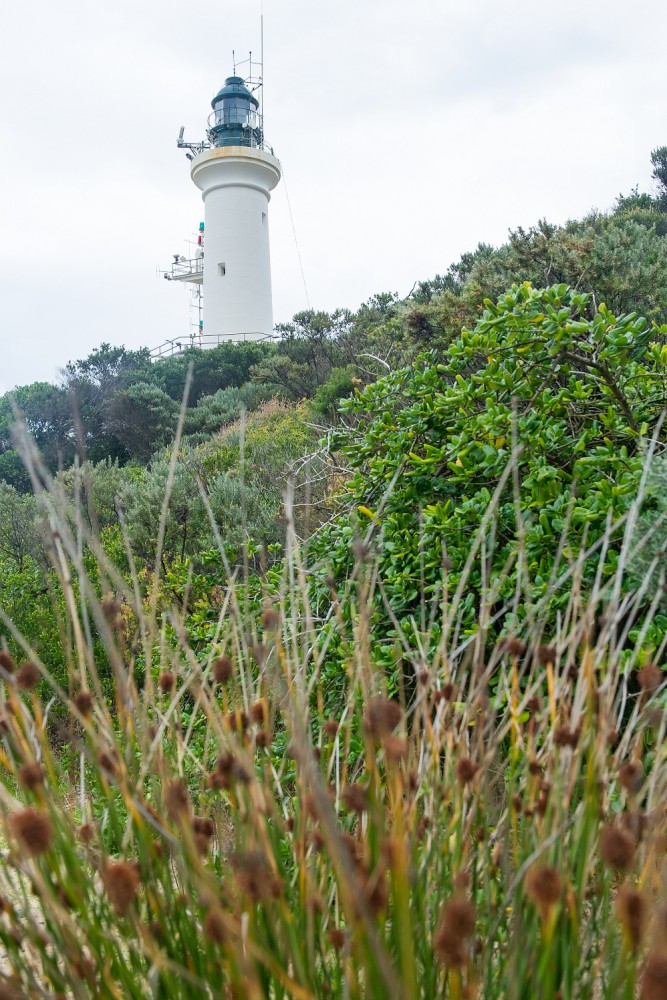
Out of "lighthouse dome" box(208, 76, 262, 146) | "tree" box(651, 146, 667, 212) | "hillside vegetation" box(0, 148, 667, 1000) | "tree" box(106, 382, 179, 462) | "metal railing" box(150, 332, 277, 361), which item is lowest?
"hillside vegetation" box(0, 148, 667, 1000)

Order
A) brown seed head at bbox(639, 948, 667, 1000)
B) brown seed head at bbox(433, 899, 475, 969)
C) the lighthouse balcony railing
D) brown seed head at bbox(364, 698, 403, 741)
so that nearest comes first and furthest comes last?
brown seed head at bbox(639, 948, 667, 1000) < brown seed head at bbox(433, 899, 475, 969) < brown seed head at bbox(364, 698, 403, 741) < the lighthouse balcony railing

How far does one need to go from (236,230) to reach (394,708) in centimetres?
2676

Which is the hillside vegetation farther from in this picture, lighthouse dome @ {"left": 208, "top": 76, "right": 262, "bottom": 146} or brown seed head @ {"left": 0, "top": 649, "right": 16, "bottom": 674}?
lighthouse dome @ {"left": 208, "top": 76, "right": 262, "bottom": 146}

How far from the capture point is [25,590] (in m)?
7.07

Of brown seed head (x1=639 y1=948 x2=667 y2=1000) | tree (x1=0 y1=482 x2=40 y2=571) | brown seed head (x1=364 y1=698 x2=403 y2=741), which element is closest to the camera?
brown seed head (x1=639 y1=948 x2=667 y2=1000)

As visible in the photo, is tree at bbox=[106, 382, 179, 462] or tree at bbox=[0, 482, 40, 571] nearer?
tree at bbox=[0, 482, 40, 571]

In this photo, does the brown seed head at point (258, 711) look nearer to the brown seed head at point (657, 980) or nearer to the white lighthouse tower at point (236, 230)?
the brown seed head at point (657, 980)

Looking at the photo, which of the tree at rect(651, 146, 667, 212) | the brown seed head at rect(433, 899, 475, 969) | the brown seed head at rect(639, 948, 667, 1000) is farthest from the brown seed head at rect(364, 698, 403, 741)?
the tree at rect(651, 146, 667, 212)

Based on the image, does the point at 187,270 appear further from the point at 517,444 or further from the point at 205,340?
the point at 517,444

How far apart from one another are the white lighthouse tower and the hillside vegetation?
1919 centimetres

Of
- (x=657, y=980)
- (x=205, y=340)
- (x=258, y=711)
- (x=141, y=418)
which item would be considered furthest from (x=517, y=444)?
(x=205, y=340)

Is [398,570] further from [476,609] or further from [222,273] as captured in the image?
[222,273]

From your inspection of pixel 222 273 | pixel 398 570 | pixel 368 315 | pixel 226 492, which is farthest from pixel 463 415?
pixel 222 273

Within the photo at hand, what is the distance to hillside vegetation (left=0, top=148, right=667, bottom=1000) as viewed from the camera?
0.93 meters
